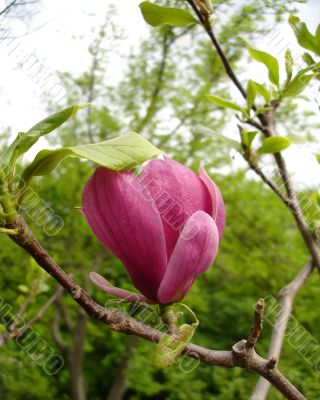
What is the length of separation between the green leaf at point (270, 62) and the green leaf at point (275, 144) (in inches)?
4.5

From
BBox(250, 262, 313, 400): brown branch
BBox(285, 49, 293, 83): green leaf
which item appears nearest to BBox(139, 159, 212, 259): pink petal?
BBox(250, 262, 313, 400): brown branch

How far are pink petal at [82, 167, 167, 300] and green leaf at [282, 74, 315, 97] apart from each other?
473 millimetres

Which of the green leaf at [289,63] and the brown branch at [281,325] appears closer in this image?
the brown branch at [281,325]

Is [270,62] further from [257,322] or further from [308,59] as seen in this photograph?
[257,322]

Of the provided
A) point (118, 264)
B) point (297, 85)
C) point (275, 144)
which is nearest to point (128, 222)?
point (275, 144)

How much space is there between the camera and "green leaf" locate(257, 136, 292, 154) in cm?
74

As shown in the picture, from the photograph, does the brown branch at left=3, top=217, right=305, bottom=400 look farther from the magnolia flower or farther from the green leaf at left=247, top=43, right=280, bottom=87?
the green leaf at left=247, top=43, right=280, bottom=87

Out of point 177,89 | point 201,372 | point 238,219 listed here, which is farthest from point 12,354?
point 177,89

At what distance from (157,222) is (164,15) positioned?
0.49 m

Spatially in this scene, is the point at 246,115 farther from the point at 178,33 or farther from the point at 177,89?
the point at 177,89

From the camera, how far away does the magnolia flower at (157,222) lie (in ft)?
1.25

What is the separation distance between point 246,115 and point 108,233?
21.1 inches

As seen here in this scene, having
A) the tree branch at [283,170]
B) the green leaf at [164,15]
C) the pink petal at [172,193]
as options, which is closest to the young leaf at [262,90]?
the tree branch at [283,170]

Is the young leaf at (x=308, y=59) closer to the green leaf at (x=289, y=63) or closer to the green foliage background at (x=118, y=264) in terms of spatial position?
the green leaf at (x=289, y=63)
